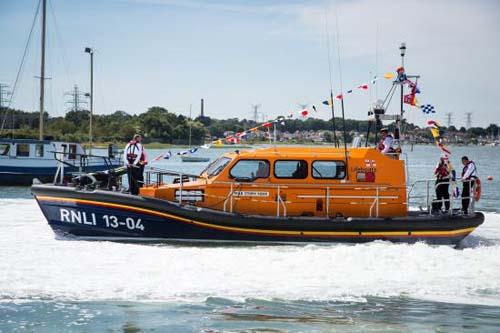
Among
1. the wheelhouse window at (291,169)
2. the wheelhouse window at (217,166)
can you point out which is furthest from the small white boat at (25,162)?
the wheelhouse window at (291,169)

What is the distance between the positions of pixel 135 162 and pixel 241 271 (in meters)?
3.58

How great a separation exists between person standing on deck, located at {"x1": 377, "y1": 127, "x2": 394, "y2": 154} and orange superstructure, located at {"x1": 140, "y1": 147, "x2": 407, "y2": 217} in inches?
8.9

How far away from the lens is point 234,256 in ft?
30.5

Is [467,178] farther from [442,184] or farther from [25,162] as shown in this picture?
[25,162]

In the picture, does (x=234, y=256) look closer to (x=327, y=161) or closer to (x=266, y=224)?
(x=266, y=224)

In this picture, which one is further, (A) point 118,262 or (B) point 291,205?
(B) point 291,205

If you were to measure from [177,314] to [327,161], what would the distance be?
488cm

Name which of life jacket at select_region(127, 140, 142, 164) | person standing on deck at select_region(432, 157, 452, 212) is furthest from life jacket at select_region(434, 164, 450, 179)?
life jacket at select_region(127, 140, 142, 164)

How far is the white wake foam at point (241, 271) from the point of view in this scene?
7355 mm

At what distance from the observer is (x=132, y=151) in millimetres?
10922

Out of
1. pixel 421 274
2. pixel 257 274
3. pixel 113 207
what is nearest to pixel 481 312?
pixel 421 274

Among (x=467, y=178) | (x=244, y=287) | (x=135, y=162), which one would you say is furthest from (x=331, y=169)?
(x=244, y=287)

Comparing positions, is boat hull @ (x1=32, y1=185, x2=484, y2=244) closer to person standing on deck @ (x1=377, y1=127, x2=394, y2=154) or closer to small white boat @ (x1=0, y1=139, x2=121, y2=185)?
person standing on deck @ (x1=377, y1=127, x2=394, y2=154)

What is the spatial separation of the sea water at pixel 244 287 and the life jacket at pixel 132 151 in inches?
67.3
